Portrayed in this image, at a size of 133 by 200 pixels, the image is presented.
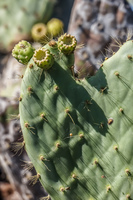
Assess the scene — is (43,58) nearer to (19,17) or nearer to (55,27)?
(55,27)

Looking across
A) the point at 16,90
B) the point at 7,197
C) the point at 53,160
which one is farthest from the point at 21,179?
the point at 53,160

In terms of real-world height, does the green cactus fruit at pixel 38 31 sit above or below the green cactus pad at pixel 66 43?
above

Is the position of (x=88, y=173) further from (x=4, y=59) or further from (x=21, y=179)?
(x=4, y=59)

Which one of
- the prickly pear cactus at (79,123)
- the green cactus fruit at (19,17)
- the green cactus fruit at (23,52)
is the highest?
the green cactus fruit at (19,17)

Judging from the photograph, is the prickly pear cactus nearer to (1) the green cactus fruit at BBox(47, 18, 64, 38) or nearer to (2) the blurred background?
(2) the blurred background

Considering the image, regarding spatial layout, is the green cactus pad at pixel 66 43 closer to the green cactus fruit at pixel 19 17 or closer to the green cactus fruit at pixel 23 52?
the green cactus fruit at pixel 23 52

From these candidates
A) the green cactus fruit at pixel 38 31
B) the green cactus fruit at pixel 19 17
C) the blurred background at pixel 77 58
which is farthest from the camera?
the green cactus fruit at pixel 19 17

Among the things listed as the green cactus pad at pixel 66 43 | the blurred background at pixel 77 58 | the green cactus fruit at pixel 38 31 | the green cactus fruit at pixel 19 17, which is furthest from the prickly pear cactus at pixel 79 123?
the green cactus fruit at pixel 19 17
